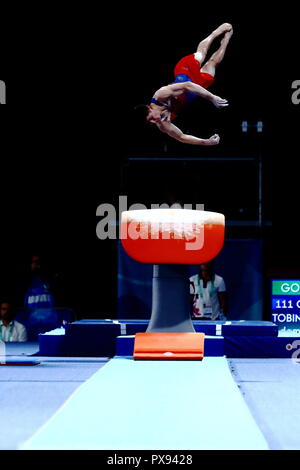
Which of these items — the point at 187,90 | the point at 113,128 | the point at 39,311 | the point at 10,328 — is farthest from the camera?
the point at 113,128

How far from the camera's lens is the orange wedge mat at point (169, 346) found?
422 cm

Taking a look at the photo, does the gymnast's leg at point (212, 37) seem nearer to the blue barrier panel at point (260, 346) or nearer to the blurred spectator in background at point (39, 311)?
the blue barrier panel at point (260, 346)

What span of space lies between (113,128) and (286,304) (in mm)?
3263

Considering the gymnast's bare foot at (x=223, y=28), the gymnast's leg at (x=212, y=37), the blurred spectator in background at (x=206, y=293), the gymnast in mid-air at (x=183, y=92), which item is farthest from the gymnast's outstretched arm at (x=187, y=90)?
the blurred spectator in background at (x=206, y=293)

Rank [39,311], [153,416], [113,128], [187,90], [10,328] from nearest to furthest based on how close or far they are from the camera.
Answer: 1. [153,416]
2. [187,90]
3. [10,328]
4. [39,311]
5. [113,128]

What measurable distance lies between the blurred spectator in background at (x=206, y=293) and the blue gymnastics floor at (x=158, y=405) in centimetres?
249

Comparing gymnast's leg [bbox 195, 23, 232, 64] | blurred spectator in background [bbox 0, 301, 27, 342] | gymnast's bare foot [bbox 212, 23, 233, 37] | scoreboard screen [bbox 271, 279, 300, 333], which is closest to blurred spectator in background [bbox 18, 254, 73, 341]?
blurred spectator in background [bbox 0, 301, 27, 342]

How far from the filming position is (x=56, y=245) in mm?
9273

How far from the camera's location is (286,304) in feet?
21.6

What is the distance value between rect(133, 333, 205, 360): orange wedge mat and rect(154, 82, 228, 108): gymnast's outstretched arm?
156 cm

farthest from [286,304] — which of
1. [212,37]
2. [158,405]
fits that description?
[158,405]

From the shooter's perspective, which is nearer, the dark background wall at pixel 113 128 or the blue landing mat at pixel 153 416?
the blue landing mat at pixel 153 416

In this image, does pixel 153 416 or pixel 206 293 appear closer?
pixel 153 416

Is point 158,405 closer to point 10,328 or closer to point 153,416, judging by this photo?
point 153,416
